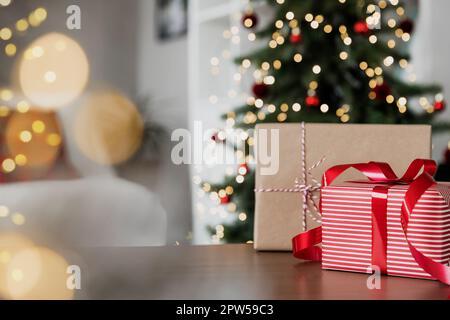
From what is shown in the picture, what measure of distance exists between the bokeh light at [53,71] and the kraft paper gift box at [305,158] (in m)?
2.88

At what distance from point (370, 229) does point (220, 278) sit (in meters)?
0.19

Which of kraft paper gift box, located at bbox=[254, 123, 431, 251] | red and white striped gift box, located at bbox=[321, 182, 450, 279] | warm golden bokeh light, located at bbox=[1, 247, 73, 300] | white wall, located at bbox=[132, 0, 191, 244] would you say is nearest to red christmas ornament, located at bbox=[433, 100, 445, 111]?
kraft paper gift box, located at bbox=[254, 123, 431, 251]

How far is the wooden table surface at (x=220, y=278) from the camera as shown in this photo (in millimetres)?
639

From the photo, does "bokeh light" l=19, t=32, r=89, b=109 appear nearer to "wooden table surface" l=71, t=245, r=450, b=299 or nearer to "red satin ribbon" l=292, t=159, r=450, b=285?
"wooden table surface" l=71, t=245, r=450, b=299

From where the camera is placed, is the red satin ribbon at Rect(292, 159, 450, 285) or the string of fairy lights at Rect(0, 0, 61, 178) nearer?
the red satin ribbon at Rect(292, 159, 450, 285)

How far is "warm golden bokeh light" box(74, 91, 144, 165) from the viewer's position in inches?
151

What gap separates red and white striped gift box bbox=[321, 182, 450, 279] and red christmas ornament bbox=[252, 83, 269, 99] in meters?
1.28

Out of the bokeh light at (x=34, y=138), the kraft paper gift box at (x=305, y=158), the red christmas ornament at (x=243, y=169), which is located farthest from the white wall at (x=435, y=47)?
the bokeh light at (x=34, y=138)

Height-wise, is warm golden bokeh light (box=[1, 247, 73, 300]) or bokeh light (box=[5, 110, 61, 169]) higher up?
bokeh light (box=[5, 110, 61, 169])

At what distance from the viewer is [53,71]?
3711mm

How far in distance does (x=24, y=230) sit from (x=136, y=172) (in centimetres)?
121

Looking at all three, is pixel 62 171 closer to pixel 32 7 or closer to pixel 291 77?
pixel 32 7

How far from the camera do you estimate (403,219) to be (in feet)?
2.27

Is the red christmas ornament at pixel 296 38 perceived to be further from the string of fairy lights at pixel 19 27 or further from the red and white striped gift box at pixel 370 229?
the string of fairy lights at pixel 19 27
